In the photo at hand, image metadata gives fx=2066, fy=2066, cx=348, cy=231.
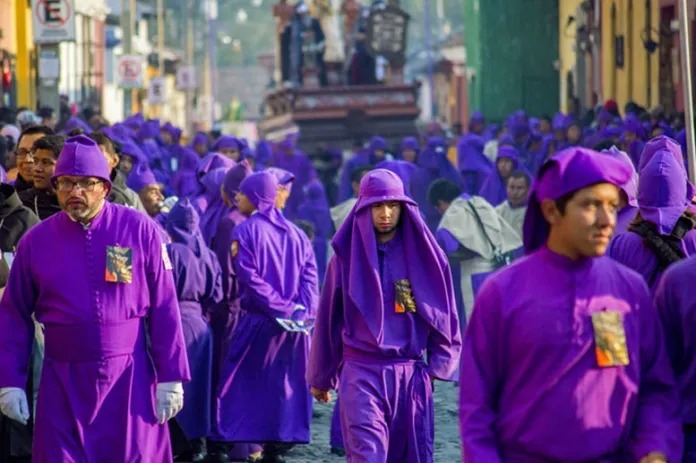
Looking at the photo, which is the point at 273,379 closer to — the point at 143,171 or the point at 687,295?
the point at 143,171

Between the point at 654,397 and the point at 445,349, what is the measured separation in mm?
3084

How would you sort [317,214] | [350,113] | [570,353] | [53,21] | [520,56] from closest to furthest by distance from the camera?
1. [570,353]
2. [317,214]
3. [53,21]
4. [350,113]
5. [520,56]

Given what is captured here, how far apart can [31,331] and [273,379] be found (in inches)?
146

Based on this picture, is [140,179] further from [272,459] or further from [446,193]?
[272,459]

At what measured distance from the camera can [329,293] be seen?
29.3 feet

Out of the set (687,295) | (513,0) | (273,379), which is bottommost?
(273,379)

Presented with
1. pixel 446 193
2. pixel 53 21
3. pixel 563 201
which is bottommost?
pixel 446 193

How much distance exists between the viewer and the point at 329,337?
8.92m

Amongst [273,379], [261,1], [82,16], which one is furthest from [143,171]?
[261,1]

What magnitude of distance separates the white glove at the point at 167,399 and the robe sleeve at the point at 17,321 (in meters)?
0.54

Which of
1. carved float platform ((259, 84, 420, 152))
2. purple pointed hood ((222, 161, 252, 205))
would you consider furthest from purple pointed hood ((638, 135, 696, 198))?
carved float platform ((259, 84, 420, 152))

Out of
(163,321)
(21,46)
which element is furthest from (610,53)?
(163,321)

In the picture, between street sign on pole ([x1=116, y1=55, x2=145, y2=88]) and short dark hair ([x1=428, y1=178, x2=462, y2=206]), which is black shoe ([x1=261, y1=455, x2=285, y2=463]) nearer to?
short dark hair ([x1=428, y1=178, x2=462, y2=206])

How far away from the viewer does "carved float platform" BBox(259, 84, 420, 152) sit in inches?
1682
